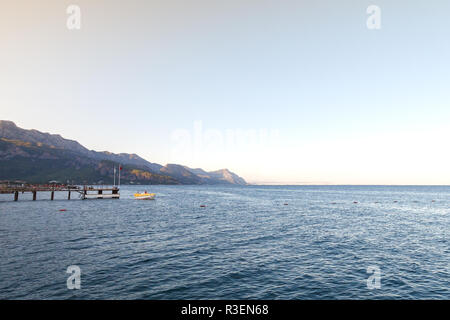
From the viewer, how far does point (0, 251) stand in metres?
27.2

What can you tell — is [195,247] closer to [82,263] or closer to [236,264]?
[236,264]

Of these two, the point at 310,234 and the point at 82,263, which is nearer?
the point at 82,263

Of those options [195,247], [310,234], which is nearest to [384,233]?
[310,234]
